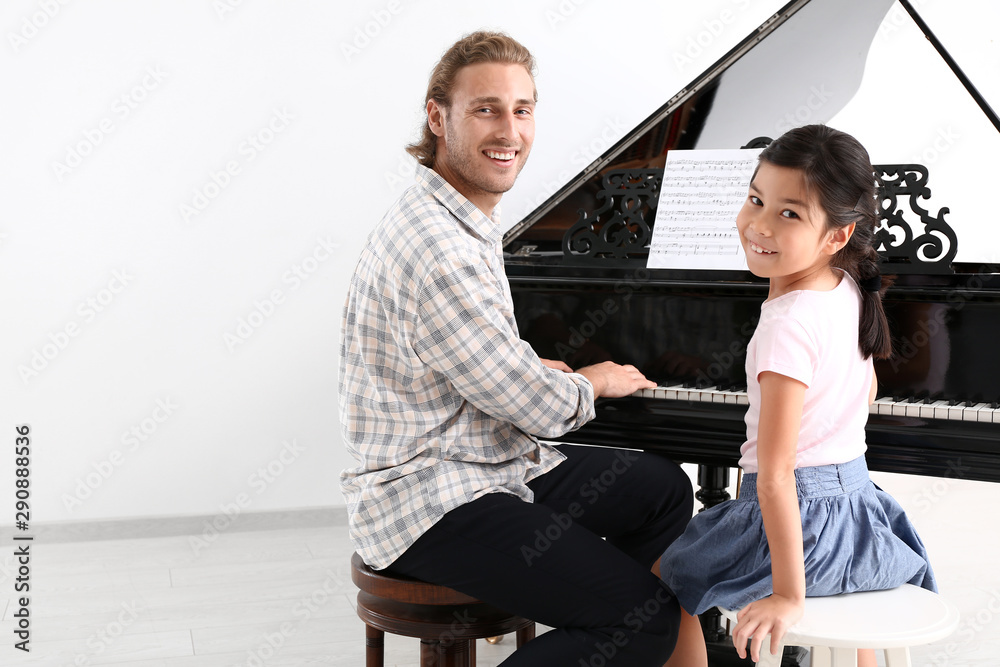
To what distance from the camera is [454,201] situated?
5.33 ft

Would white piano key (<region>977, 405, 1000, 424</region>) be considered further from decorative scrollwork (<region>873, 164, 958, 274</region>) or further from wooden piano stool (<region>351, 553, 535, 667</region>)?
wooden piano stool (<region>351, 553, 535, 667</region>)

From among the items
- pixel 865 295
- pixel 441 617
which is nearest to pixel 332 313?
pixel 441 617

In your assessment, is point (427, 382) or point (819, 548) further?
point (427, 382)

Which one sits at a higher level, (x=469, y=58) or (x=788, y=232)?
(x=469, y=58)

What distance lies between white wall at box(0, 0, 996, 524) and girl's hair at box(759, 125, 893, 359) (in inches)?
93.4

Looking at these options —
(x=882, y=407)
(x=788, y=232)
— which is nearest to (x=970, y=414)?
(x=882, y=407)

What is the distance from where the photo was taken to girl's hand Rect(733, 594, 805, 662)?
1.25m

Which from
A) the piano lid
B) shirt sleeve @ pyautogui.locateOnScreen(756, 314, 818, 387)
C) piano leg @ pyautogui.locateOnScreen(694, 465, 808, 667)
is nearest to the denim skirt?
shirt sleeve @ pyautogui.locateOnScreen(756, 314, 818, 387)

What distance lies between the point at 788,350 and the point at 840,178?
30 cm

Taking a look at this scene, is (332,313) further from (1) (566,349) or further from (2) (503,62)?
(2) (503,62)

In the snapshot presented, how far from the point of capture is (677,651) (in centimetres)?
164

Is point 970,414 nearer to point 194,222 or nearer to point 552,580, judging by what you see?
point 552,580

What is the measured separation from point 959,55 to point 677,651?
4.18 m

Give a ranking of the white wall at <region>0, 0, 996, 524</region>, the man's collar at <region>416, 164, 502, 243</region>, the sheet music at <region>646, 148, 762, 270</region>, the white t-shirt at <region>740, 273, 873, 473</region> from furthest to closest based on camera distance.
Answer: the white wall at <region>0, 0, 996, 524</region>, the sheet music at <region>646, 148, 762, 270</region>, the man's collar at <region>416, 164, 502, 243</region>, the white t-shirt at <region>740, 273, 873, 473</region>
